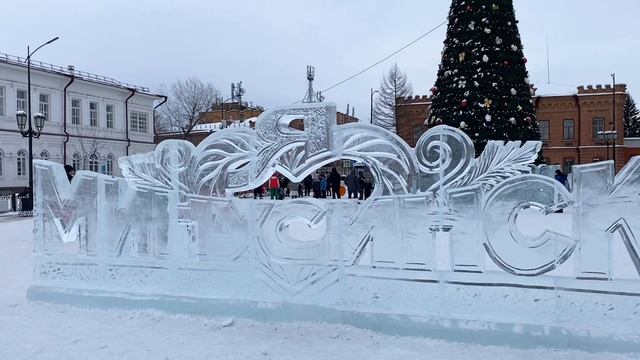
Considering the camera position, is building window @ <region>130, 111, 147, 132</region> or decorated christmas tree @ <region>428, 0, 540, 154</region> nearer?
decorated christmas tree @ <region>428, 0, 540, 154</region>

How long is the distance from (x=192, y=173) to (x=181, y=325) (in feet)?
5.60

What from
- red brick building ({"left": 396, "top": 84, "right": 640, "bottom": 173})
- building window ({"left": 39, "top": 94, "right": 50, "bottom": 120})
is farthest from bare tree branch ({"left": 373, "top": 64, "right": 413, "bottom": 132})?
building window ({"left": 39, "top": 94, "right": 50, "bottom": 120})

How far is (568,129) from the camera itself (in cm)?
4609

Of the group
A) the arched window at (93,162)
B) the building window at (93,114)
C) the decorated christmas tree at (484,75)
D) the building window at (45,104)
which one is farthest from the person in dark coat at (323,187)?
the building window at (93,114)

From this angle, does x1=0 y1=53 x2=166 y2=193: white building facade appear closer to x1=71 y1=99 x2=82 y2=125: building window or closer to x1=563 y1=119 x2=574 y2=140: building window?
x1=71 y1=99 x2=82 y2=125: building window

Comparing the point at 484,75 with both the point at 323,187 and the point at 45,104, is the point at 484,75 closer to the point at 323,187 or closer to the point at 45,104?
the point at 323,187

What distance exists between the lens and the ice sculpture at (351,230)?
5121 millimetres

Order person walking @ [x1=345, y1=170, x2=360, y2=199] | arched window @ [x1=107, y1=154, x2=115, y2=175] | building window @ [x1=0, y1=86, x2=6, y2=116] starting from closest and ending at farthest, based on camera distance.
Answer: person walking @ [x1=345, y1=170, x2=360, y2=199] → building window @ [x1=0, y1=86, x2=6, y2=116] → arched window @ [x1=107, y1=154, x2=115, y2=175]

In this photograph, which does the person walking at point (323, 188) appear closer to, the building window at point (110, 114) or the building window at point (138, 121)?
the building window at point (110, 114)

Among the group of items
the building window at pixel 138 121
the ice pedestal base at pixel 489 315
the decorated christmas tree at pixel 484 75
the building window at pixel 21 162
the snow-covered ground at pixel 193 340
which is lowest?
the snow-covered ground at pixel 193 340

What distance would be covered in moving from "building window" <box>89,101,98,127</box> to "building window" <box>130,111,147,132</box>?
3.61m

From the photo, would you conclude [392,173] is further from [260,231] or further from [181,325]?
[181,325]

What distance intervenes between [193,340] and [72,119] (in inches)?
1493

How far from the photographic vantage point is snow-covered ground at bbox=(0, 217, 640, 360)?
498 centimetres
